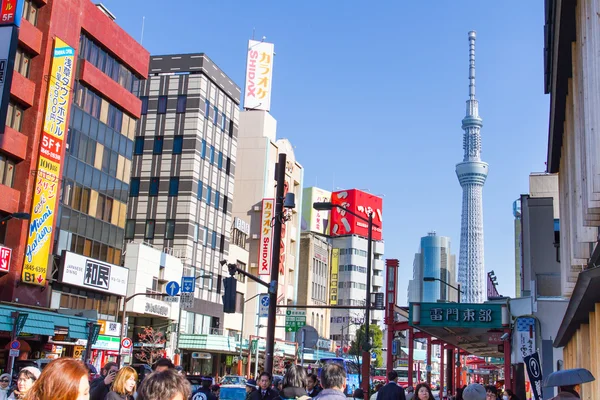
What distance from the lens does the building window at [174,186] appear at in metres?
64.3

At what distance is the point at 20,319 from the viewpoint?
3281 cm

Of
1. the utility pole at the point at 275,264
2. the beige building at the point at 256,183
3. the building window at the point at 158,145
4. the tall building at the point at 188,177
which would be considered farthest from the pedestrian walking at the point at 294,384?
the beige building at the point at 256,183

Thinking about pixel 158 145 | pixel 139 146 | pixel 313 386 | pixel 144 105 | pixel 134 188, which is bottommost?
pixel 313 386

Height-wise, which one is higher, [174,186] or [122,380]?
[174,186]

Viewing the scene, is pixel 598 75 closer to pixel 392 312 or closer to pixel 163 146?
pixel 392 312

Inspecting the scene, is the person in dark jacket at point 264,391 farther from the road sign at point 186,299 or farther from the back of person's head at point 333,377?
the road sign at point 186,299

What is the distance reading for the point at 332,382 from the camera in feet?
24.2

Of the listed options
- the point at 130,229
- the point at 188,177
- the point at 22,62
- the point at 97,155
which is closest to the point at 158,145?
the point at 188,177

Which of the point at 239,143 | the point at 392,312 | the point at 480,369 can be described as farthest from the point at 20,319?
the point at 480,369

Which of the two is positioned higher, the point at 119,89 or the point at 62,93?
the point at 119,89

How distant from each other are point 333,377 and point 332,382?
0.05 metres

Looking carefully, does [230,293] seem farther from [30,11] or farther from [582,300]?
[30,11]

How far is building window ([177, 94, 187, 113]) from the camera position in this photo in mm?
65688

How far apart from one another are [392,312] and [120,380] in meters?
28.6
